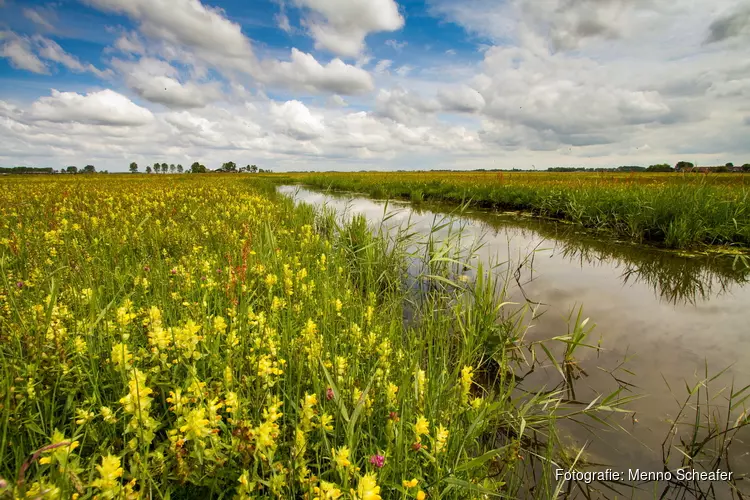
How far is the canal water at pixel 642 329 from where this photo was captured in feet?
8.73

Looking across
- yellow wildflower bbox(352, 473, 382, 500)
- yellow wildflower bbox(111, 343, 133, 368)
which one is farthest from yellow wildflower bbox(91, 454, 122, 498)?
yellow wildflower bbox(352, 473, 382, 500)

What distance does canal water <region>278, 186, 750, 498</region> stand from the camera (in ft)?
8.73

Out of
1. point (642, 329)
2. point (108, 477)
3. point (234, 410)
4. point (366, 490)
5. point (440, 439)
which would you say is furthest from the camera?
point (642, 329)

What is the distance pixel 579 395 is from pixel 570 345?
0.62 meters

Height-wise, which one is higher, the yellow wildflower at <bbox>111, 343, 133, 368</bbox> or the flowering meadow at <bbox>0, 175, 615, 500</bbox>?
the yellow wildflower at <bbox>111, 343, 133, 368</bbox>

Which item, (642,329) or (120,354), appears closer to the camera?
(120,354)

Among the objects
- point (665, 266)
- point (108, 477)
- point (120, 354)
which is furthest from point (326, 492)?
point (665, 266)

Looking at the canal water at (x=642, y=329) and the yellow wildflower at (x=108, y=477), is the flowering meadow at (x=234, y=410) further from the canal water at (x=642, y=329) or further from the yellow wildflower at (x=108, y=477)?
the canal water at (x=642, y=329)

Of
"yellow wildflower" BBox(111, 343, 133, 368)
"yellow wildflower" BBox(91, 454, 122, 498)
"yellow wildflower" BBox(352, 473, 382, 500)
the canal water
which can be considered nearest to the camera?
"yellow wildflower" BBox(91, 454, 122, 498)

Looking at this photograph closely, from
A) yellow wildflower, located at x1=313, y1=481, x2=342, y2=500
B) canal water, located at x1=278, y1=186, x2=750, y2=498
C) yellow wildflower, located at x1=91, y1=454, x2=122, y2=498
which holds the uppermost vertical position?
yellow wildflower, located at x1=91, y1=454, x2=122, y2=498

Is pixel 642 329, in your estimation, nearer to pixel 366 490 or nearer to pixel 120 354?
pixel 366 490

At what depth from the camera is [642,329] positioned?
425 cm

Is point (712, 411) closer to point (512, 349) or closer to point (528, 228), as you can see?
point (512, 349)

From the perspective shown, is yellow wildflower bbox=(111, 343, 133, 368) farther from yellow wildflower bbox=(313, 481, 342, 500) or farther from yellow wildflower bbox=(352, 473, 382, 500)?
yellow wildflower bbox=(352, 473, 382, 500)
